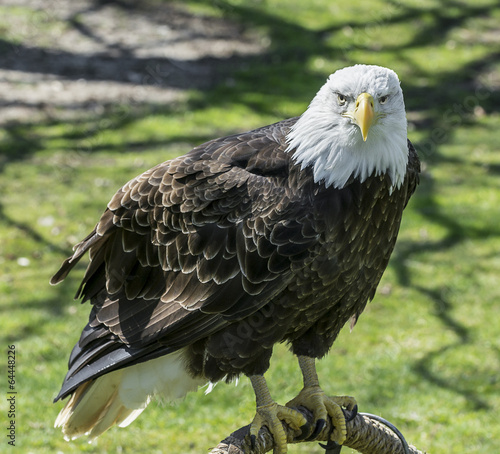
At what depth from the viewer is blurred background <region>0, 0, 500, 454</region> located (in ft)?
18.5

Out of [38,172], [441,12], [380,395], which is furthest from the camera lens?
[441,12]

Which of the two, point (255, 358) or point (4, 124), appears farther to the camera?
point (4, 124)

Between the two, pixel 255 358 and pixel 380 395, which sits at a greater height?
pixel 255 358

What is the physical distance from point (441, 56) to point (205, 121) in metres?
3.71

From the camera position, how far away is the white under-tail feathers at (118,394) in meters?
3.82

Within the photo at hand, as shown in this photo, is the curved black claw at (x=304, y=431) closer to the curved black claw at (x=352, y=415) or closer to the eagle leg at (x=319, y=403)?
the eagle leg at (x=319, y=403)

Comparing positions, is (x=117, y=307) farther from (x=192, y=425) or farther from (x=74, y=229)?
(x=74, y=229)

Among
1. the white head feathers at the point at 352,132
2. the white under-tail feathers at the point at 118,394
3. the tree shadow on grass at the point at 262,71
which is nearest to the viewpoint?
the white head feathers at the point at 352,132

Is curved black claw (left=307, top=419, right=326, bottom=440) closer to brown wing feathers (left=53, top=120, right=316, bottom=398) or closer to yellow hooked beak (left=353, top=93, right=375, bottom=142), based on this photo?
brown wing feathers (left=53, top=120, right=316, bottom=398)

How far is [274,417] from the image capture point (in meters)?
3.55

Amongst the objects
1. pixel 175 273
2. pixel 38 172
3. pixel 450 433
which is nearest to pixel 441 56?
pixel 38 172

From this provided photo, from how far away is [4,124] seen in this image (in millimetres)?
9203


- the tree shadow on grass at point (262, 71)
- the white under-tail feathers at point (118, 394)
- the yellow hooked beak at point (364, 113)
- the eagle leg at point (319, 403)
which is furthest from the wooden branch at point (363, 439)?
the tree shadow on grass at point (262, 71)

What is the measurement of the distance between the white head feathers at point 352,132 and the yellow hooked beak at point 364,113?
0.14ft
